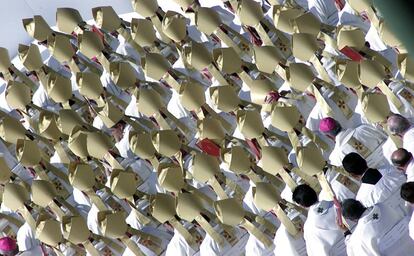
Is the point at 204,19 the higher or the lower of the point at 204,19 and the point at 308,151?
the higher

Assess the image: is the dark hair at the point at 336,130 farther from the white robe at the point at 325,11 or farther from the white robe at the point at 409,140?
the white robe at the point at 325,11

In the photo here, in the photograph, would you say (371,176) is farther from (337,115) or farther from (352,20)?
(352,20)

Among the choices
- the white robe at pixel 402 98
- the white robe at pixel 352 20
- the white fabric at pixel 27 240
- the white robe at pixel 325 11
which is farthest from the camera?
the white fabric at pixel 27 240

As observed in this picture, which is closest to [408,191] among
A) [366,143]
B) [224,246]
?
[366,143]

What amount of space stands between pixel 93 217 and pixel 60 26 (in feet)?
2.32

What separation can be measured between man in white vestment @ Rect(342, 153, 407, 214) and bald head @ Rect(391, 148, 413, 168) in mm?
43

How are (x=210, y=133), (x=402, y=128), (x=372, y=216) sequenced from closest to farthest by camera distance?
Answer: 1. (x=372, y=216)
2. (x=402, y=128)
3. (x=210, y=133)

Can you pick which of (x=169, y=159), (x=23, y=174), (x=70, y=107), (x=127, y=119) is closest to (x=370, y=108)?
(x=169, y=159)

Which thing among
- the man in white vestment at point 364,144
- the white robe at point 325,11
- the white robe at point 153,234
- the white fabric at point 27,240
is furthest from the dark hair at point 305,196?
the white fabric at point 27,240

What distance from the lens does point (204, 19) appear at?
227 centimetres

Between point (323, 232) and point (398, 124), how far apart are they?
0.30m

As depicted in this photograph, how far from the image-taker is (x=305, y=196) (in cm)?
176

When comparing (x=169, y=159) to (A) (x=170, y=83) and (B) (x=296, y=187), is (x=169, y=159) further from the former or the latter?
(B) (x=296, y=187)

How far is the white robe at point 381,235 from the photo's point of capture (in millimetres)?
Result: 1556
